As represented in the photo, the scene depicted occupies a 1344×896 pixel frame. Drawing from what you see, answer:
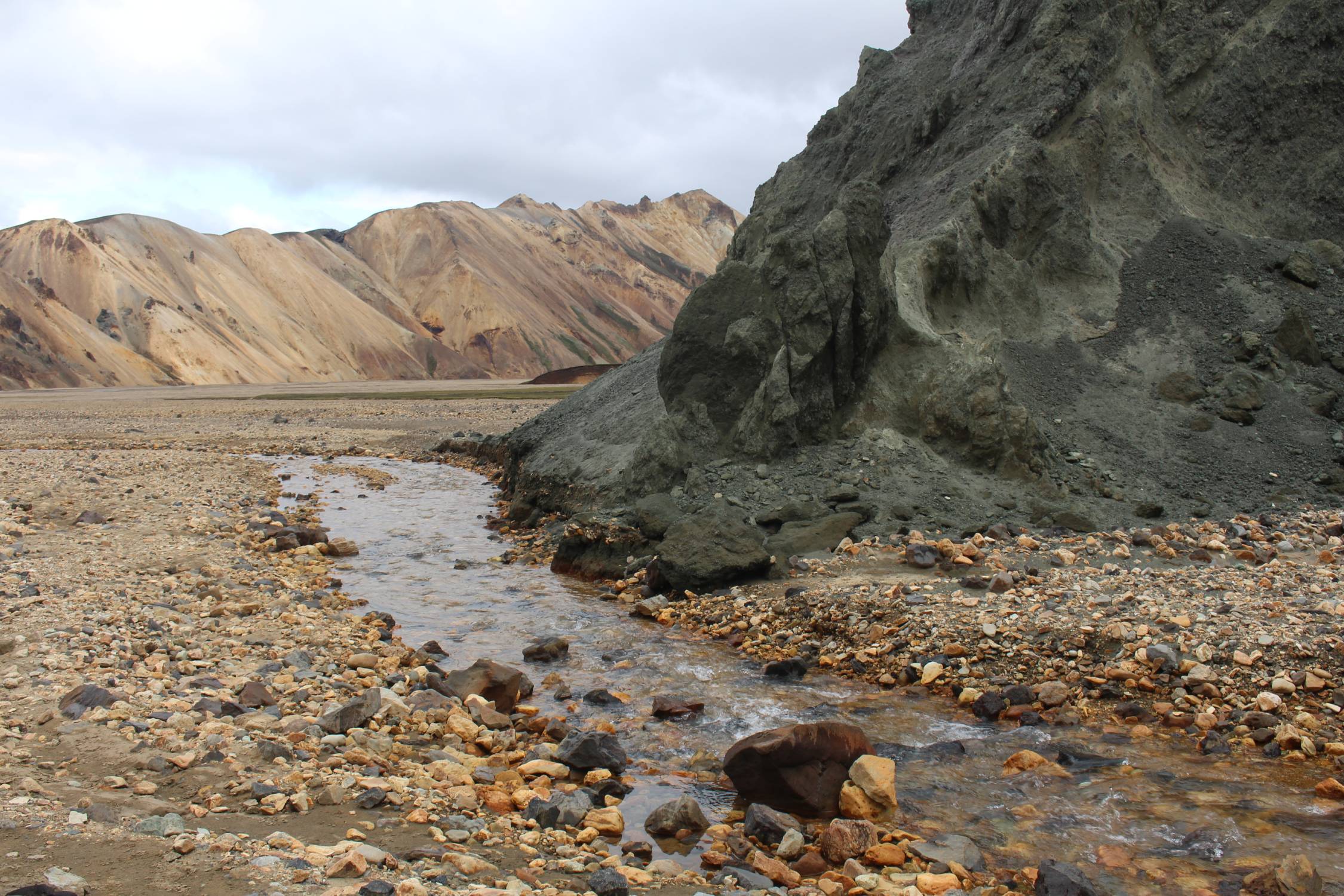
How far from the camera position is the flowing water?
19.4 ft

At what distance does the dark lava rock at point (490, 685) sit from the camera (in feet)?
27.6

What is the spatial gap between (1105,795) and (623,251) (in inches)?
6133

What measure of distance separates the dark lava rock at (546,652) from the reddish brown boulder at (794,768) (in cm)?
363

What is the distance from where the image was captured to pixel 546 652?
1003 centimetres

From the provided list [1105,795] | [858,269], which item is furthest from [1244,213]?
[1105,795]

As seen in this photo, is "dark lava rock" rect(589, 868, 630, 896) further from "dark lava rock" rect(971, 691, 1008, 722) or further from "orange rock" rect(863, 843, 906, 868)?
"dark lava rock" rect(971, 691, 1008, 722)

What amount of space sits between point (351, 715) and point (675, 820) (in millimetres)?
2663

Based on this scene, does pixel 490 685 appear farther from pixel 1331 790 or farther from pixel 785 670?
pixel 1331 790

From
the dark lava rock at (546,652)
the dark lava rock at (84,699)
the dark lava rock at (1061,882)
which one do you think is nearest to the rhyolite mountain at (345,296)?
the dark lava rock at (546,652)

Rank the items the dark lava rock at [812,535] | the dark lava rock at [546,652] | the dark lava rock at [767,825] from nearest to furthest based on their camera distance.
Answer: the dark lava rock at [767,825], the dark lava rock at [546,652], the dark lava rock at [812,535]

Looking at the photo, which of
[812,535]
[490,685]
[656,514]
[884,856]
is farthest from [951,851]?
[656,514]

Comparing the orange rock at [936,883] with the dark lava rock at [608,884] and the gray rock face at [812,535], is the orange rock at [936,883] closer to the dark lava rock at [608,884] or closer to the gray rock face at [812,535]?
the dark lava rock at [608,884]

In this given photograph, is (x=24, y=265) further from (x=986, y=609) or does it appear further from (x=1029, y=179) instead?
(x=986, y=609)

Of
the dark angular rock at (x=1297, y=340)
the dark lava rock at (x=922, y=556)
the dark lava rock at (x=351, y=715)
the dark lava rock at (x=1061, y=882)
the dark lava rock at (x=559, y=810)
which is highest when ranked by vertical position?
the dark angular rock at (x=1297, y=340)
